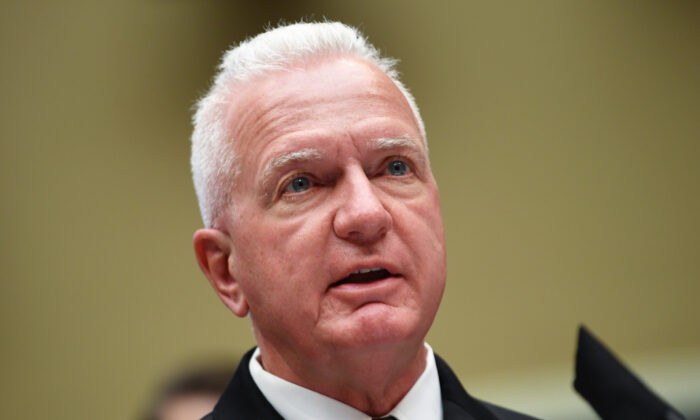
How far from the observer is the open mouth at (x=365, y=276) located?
195cm

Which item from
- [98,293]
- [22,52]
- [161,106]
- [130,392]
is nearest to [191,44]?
[161,106]

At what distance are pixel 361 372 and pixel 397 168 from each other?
50cm

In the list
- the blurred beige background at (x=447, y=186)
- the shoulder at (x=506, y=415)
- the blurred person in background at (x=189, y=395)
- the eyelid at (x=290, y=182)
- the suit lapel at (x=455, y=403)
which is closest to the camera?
the eyelid at (x=290, y=182)

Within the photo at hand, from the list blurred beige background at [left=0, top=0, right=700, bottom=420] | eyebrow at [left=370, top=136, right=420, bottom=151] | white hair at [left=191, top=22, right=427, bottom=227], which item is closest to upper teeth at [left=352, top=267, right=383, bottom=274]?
eyebrow at [left=370, top=136, right=420, bottom=151]

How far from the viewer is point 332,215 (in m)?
1.96

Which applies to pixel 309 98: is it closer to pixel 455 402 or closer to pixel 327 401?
pixel 327 401

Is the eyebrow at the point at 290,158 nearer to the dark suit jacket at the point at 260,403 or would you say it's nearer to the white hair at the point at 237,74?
the white hair at the point at 237,74

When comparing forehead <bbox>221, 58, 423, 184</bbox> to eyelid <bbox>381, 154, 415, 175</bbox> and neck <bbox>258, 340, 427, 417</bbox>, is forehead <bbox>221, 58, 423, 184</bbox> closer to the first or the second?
eyelid <bbox>381, 154, 415, 175</bbox>

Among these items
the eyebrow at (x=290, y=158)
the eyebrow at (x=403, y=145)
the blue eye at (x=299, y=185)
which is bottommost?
the blue eye at (x=299, y=185)

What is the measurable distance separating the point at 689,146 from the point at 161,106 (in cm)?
376

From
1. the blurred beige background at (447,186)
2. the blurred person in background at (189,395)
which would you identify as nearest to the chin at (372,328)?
the blurred person in background at (189,395)

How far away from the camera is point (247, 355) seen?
2260 mm

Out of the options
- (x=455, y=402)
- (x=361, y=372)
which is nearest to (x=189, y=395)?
(x=455, y=402)

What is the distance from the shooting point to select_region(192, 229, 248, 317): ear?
86.1 inches
